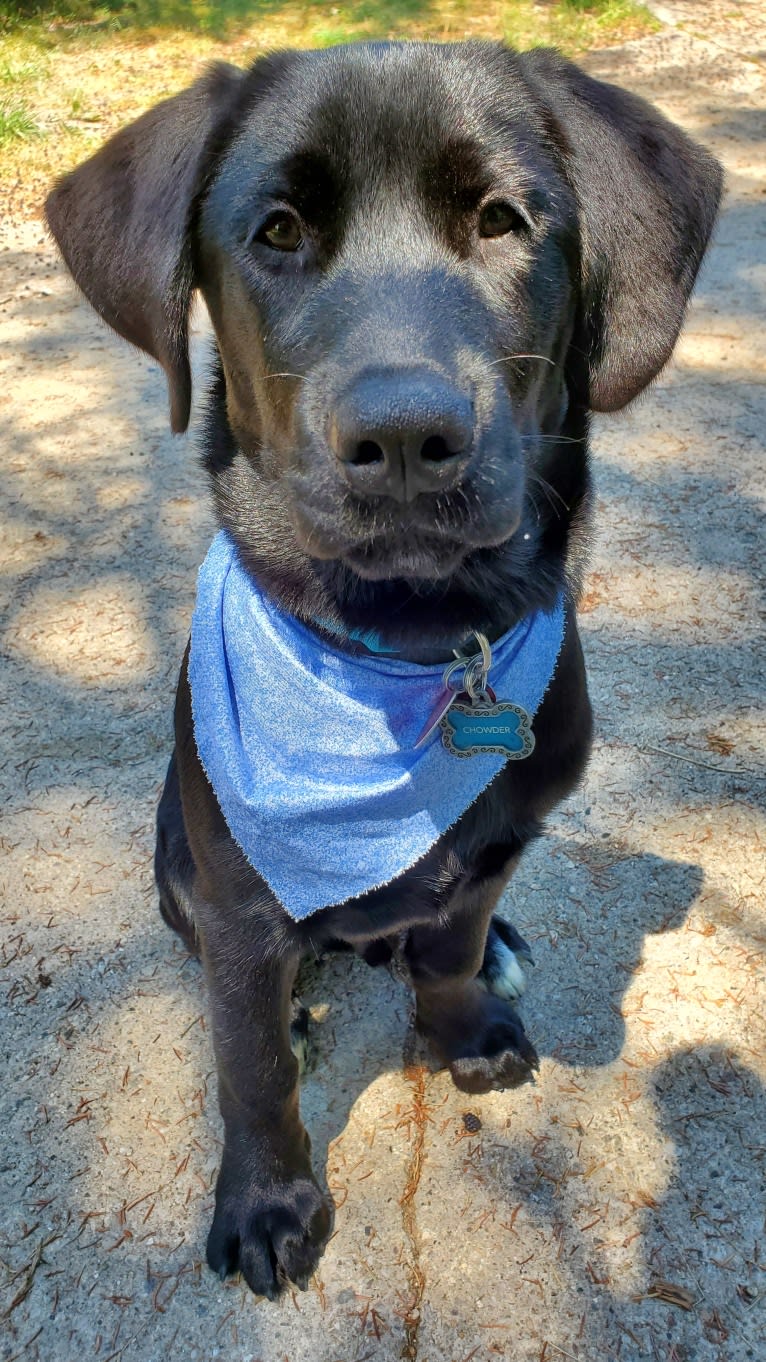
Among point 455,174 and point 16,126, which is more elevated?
point 455,174

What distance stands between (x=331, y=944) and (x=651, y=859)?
0.89 metres

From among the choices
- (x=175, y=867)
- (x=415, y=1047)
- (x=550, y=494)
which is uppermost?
(x=550, y=494)

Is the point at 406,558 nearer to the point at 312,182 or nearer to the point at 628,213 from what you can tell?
the point at 312,182

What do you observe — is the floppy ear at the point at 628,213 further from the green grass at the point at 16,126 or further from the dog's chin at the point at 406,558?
the green grass at the point at 16,126

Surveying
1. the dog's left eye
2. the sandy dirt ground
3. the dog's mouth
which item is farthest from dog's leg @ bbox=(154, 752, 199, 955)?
the dog's left eye

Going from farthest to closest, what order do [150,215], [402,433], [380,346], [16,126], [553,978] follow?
[16,126] → [553,978] → [150,215] → [380,346] → [402,433]

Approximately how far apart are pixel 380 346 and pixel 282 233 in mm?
341

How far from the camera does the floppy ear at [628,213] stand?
5.87 ft

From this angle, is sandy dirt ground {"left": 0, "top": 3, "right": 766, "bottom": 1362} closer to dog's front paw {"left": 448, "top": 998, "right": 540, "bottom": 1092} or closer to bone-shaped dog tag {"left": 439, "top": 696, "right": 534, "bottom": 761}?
dog's front paw {"left": 448, "top": 998, "right": 540, "bottom": 1092}

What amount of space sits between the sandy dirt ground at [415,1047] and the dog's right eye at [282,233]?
1.58 metres

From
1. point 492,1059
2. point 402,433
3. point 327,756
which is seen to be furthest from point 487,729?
point 492,1059

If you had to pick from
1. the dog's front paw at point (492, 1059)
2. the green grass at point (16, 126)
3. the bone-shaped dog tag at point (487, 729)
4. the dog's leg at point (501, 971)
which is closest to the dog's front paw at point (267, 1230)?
the dog's front paw at point (492, 1059)

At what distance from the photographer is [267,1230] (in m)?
1.98

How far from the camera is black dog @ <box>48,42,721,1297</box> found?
1.56m
